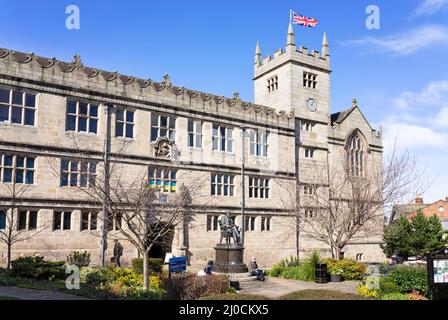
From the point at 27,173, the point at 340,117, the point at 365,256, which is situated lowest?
the point at 365,256

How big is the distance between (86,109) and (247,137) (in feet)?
44.0

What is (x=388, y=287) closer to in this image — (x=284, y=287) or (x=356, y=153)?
(x=284, y=287)

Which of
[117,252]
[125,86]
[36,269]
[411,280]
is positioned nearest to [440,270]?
[411,280]

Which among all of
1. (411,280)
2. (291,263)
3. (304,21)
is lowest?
(291,263)

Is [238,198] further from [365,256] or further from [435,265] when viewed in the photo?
[435,265]

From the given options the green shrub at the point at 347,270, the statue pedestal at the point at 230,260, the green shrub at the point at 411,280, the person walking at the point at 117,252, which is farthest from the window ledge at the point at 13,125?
the green shrub at the point at 411,280

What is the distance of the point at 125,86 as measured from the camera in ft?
104

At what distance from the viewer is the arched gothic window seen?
1826 inches

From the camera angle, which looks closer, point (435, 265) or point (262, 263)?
point (435, 265)

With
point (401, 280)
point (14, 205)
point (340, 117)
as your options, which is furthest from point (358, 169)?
point (14, 205)

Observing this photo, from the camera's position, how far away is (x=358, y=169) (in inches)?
1848

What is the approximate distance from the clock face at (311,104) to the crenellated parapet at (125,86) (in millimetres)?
3790

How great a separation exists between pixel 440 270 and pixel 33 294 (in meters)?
15.2

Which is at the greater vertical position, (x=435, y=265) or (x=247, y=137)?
(x=247, y=137)
